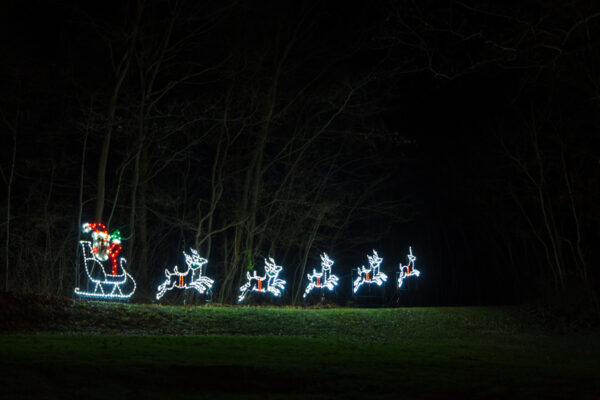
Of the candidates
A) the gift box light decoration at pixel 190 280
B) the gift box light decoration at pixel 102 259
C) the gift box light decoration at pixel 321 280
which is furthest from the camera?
the gift box light decoration at pixel 321 280

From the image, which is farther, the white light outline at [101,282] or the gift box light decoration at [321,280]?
the gift box light decoration at [321,280]

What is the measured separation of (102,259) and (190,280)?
349cm

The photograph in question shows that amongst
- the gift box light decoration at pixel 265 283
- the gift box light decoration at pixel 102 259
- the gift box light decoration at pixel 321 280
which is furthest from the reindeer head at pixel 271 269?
the gift box light decoration at pixel 102 259

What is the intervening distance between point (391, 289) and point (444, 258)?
23.9 ft

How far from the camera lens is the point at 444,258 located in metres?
42.1

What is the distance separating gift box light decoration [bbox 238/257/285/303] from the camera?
953 inches

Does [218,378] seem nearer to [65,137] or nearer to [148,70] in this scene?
[148,70]

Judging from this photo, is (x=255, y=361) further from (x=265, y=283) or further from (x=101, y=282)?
(x=265, y=283)

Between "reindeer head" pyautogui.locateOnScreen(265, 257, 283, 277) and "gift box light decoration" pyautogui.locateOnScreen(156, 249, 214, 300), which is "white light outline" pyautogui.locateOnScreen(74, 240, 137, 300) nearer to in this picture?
"gift box light decoration" pyautogui.locateOnScreen(156, 249, 214, 300)

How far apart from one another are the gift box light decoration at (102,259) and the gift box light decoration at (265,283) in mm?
4487

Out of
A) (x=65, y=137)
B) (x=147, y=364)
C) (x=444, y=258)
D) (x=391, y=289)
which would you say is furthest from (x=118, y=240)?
(x=444, y=258)

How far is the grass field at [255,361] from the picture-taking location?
25.4 ft

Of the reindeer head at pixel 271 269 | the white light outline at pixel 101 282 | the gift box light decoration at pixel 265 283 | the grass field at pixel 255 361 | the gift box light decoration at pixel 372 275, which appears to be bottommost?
the grass field at pixel 255 361

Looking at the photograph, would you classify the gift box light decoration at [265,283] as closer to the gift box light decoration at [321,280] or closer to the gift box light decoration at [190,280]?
the gift box light decoration at [190,280]
